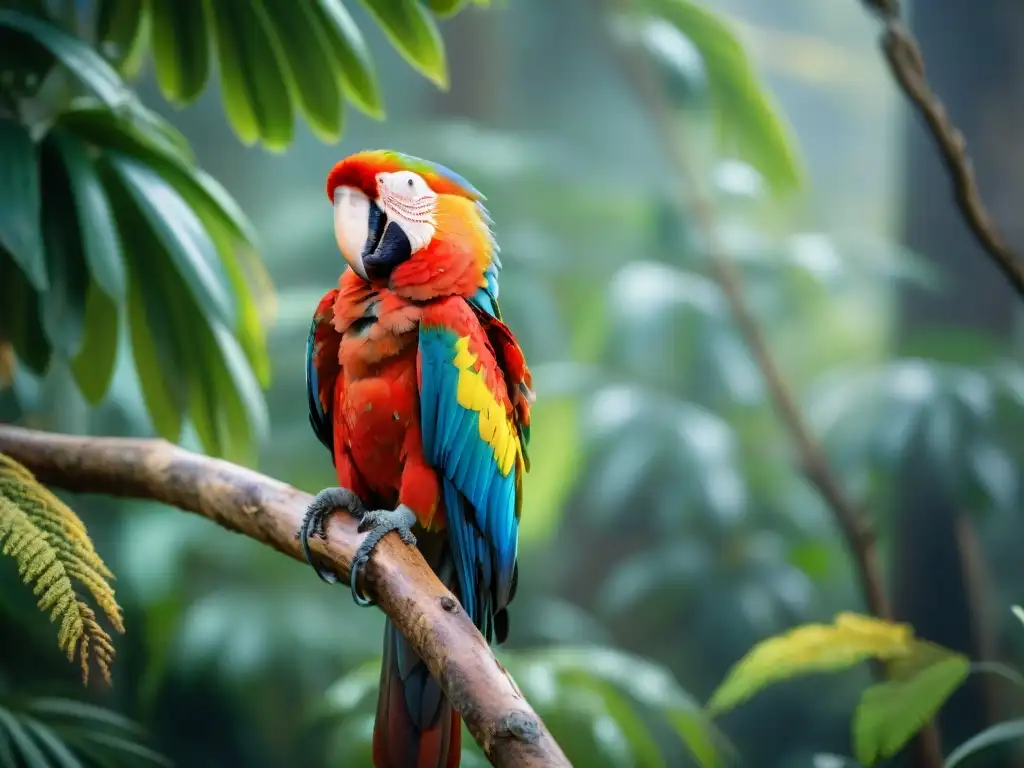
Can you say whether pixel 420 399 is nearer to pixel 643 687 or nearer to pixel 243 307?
pixel 243 307

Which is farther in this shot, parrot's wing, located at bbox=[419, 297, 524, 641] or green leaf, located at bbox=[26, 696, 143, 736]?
green leaf, located at bbox=[26, 696, 143, 736]

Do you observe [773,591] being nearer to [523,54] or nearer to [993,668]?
[993,668]

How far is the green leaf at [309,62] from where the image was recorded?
938mm

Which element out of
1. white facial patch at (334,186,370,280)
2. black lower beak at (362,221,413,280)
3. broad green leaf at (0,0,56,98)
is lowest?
black lower beak at (362,221,413,280)

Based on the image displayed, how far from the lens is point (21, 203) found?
Result: 2.55ft

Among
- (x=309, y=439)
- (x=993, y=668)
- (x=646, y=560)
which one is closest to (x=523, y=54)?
(x=309, y=439)

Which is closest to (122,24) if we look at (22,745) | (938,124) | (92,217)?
(92,217)

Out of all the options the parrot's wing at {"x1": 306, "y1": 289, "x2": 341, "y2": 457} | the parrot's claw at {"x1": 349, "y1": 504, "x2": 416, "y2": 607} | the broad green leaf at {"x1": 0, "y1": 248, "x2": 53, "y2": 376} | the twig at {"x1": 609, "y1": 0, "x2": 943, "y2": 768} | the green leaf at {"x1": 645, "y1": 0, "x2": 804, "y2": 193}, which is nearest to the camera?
the parrot's claw at {"x1": 349, "y1": 504, "x2": 416, "y2": 607}

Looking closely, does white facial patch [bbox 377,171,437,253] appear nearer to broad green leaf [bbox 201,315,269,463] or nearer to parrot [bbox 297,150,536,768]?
parrot [bbox 297,150,536,768]

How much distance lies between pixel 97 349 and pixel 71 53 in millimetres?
297

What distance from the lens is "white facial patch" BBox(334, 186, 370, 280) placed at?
73cm

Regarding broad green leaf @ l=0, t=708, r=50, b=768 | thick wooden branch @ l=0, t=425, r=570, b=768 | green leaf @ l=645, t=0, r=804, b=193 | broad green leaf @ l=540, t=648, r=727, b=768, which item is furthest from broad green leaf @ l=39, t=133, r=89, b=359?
green leaf @ l=645, t=0, r=804, b=193

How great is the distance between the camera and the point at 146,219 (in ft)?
3.04

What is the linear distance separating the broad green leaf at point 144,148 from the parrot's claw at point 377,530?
422mm
